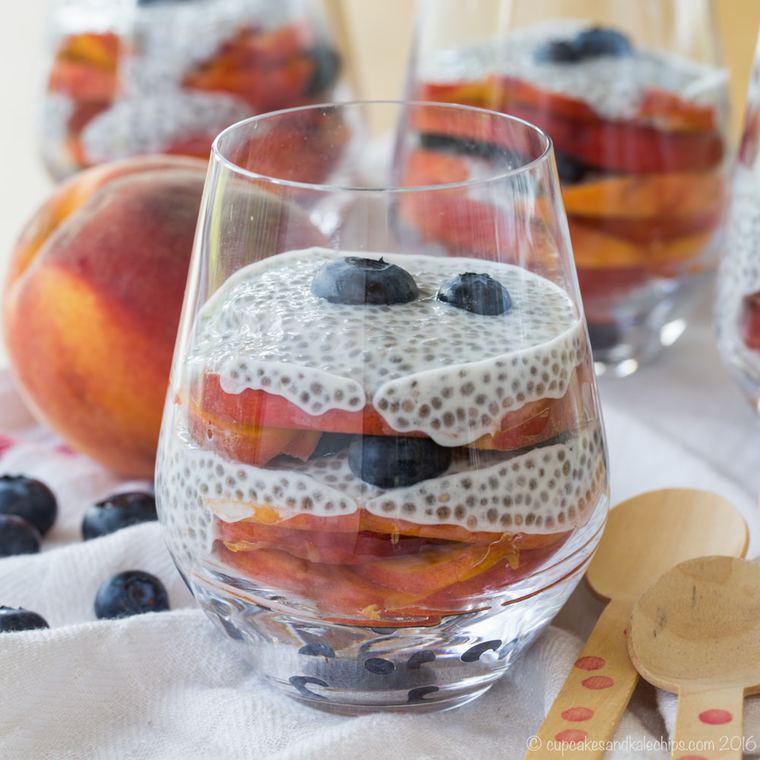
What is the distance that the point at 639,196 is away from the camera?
2.97ft

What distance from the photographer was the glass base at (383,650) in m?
0.53

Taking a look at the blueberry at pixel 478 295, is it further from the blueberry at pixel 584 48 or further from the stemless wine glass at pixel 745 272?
the blueberry at pixel 584 48

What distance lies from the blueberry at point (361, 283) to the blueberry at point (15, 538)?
12.7 inches

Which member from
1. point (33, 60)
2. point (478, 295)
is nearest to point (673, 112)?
point (478, 295)

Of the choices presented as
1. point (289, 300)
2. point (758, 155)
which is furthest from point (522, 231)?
point (758, 155)

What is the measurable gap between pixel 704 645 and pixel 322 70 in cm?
78

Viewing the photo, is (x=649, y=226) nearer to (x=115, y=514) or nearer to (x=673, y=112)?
(x=673, y=112)

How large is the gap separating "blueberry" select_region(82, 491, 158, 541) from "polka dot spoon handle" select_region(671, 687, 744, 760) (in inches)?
14.6

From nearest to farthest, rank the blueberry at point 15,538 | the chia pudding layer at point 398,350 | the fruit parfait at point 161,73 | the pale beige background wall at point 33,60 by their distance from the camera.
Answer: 1. the chia pudding layer at point 398,350
2. the blueberry at point 15,538
3. the fruit parfait at point 161,73
4. the pale beige background wall at point 33,60

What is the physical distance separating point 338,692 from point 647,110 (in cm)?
55

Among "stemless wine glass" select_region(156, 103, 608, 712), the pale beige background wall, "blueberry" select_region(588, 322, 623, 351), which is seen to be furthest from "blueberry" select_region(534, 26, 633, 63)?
the pale beige background wall

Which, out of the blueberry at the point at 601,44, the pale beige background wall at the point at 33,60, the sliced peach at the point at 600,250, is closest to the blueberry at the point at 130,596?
the sliced peach at the point at 600,250

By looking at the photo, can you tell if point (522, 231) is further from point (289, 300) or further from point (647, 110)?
point (647, 110)

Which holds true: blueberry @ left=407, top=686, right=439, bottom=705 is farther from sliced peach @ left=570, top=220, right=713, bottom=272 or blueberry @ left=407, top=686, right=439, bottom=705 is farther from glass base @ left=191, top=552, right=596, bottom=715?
sliced peach @ left=570, top=220, right=713, bottom=272
